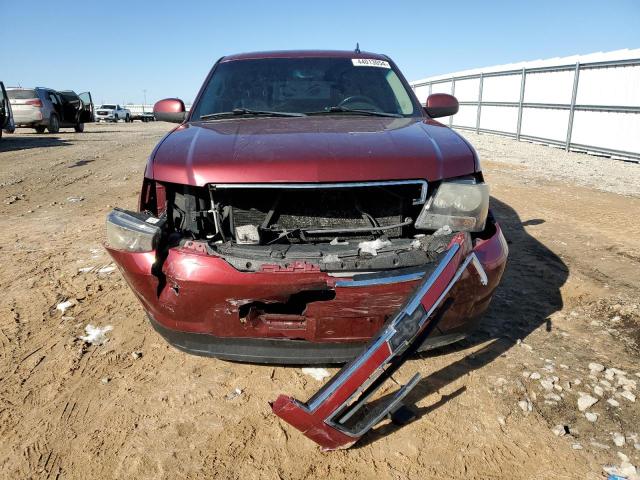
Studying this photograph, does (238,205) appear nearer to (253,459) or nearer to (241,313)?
(241,313)

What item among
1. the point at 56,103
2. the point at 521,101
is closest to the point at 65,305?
the point at 521,101

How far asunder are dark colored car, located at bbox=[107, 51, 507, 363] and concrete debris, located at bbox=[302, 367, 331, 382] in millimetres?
351

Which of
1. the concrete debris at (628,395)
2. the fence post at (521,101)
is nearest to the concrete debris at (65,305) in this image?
the concrete debris at (628,395)

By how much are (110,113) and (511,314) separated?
40.2 meters

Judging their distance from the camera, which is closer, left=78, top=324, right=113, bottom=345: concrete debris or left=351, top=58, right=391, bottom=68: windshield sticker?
left=78, top=324, right=113, bottom=345: concrete debris

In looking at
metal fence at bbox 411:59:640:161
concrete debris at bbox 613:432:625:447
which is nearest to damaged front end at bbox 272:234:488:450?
concrete debris at bbox 613:432:625:447

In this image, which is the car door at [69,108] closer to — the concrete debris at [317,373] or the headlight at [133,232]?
the headlight at [133,232]

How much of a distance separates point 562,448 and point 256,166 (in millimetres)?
1745

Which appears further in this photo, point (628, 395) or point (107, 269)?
point (107, 269)

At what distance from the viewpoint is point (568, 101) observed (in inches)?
542

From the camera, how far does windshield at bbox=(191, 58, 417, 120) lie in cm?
343

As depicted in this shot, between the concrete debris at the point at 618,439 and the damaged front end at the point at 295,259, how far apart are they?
737 mm

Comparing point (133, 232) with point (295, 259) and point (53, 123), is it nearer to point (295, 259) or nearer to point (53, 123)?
point (295, 259)

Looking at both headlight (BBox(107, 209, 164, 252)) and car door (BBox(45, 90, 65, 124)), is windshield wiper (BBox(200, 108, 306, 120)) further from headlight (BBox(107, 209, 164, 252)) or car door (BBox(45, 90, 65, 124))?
car door (BBox(45, 90, 65, 124))
